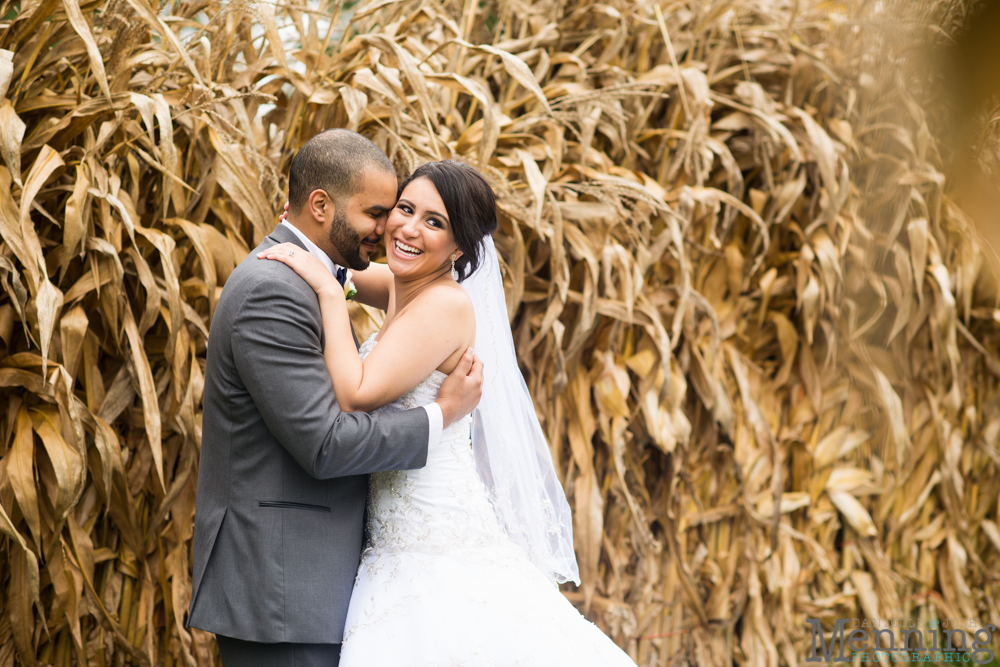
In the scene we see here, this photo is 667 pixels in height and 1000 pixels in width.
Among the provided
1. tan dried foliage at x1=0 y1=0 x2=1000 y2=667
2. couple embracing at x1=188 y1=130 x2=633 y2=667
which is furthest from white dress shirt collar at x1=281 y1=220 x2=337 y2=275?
tan dried foliage at x1=0 y1=0 x2=1000 y2=667

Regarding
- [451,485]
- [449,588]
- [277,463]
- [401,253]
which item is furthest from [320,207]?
[449,588]

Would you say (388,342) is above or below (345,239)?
below

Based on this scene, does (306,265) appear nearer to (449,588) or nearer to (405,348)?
(405,348)

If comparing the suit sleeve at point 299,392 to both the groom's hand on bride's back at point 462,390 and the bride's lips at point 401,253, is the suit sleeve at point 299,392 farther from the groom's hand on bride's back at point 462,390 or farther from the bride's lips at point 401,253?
the bride's lips at point 401,253

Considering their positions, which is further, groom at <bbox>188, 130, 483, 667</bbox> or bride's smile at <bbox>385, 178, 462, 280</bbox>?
bride's smile at <bbox>385, 178, 462, 280</bbox>

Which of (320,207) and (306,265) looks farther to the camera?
(320,207)

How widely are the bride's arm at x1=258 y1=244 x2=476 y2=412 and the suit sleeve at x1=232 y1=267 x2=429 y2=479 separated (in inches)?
1.5

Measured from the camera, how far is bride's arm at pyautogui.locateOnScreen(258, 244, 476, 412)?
4.64ft

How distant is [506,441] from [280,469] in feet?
1.80

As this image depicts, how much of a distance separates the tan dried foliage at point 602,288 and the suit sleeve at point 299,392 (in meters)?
0.45

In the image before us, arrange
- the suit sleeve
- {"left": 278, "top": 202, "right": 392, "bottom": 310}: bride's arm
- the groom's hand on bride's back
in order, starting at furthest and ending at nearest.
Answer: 1. {"left": 278, "top": 202, "right": 392, "bottom": 310}: bride's arm
2. the groom's hand on bride's back
3. the suit sleeve

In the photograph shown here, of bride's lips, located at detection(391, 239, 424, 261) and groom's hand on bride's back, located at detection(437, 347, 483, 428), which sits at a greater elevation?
bride's lips, located at detection(391, 239, 424, 261)

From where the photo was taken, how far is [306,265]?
4.73 feet

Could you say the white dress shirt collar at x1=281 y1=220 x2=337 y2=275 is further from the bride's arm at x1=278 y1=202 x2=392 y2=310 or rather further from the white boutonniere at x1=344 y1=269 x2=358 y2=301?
the bride's arm at x1=278 y1=202 x2=392 y2=310
